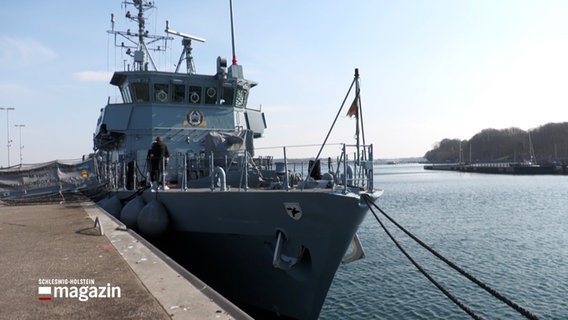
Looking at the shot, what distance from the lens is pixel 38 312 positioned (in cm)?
356

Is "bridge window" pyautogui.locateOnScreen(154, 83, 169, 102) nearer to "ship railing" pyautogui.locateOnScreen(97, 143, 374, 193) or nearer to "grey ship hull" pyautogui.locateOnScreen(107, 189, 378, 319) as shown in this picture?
"ship railing" pyautogui.locateOnScreen(97, 143, 374, 193)

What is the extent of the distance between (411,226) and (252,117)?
1051 centimetres

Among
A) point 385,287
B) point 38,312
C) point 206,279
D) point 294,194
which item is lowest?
point 385,287

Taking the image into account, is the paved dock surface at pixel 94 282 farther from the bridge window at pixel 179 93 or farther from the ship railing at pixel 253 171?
the bridge window at pixel 179 93

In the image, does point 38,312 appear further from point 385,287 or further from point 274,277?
point 385,287

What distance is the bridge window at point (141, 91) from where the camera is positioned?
11.8m

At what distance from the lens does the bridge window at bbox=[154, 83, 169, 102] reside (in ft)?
38.8

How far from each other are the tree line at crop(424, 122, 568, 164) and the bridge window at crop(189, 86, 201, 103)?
96.5 metres

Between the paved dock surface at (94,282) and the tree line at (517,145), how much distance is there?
102 meters

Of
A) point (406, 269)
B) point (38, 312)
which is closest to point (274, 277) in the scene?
point (38, 312)

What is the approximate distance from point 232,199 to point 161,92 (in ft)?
19.7

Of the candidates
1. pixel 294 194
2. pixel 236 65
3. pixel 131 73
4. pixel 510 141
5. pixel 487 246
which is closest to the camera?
pixel 294 194

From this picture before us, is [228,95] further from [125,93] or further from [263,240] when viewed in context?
[263,240]

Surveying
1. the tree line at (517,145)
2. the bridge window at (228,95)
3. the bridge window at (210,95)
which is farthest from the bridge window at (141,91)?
the tree line at (517,145)
